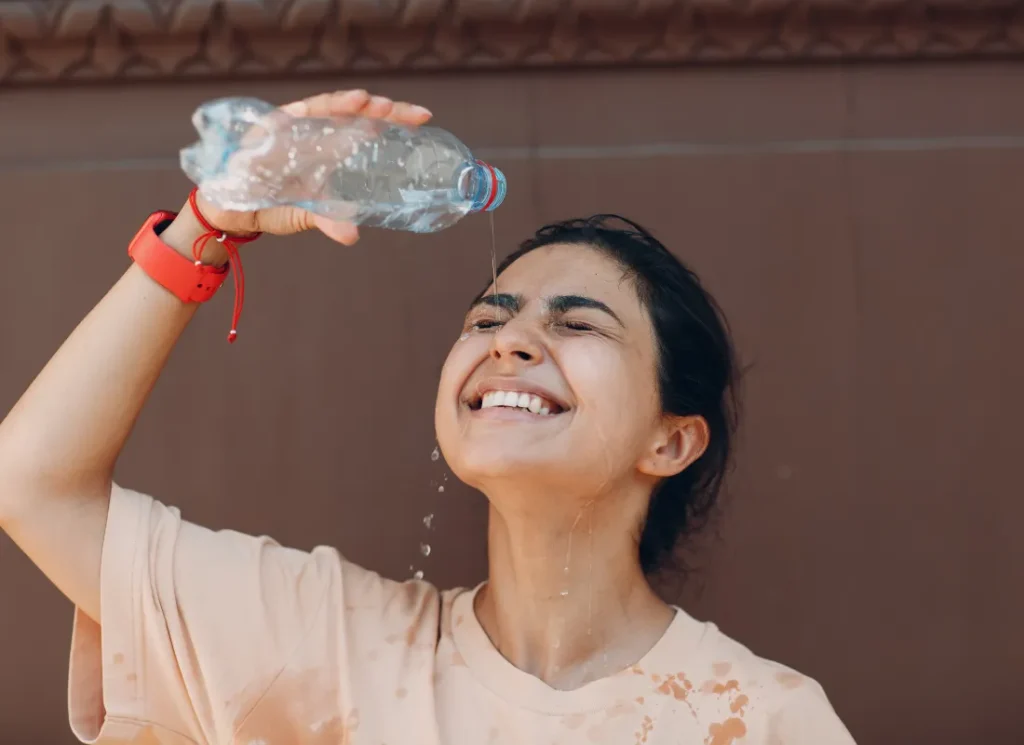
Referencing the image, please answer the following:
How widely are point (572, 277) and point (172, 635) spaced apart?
0.72 metres

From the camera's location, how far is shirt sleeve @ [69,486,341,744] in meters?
1.59

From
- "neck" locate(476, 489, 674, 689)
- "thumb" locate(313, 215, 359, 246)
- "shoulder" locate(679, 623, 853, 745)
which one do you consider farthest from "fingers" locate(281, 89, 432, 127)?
"shoulder" locate(679, 623, 853, 745)

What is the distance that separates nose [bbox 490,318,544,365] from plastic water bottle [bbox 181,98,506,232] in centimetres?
18

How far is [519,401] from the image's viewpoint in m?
1.65

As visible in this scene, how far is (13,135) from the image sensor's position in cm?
215

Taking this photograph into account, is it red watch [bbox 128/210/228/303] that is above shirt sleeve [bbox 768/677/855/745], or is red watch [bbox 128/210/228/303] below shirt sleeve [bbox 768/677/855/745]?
above

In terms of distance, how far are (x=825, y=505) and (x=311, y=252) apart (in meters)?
0.99

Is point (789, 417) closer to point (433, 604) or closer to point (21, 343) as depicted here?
point (433, 604)

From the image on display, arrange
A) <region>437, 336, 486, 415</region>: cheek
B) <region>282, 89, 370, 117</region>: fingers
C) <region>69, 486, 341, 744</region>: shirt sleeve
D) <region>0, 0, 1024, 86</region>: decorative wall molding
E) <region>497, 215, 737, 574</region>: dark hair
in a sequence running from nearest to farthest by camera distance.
Answer: <region>282, 89, 370, 117</region>: fingers → <region>69, 486, 341, 744</region>: shirt sleeve → <region>437, 336, 486, 415</region>: cheek → <region>497, 215, 737, 574</region>: dark hair → <region>0, 0, 1024, 86</region>: decorative wall molding

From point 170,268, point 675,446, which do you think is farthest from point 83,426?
point 675,446

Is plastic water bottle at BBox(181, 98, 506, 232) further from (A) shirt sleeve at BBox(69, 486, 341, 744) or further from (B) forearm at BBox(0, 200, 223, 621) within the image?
(A) shirt sleeve at BBox(69, 486, 341, 744)

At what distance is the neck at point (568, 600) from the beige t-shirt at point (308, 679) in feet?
0.14

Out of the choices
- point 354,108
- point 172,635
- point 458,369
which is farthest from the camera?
point 458,369

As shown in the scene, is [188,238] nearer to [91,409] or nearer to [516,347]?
[91,409]
